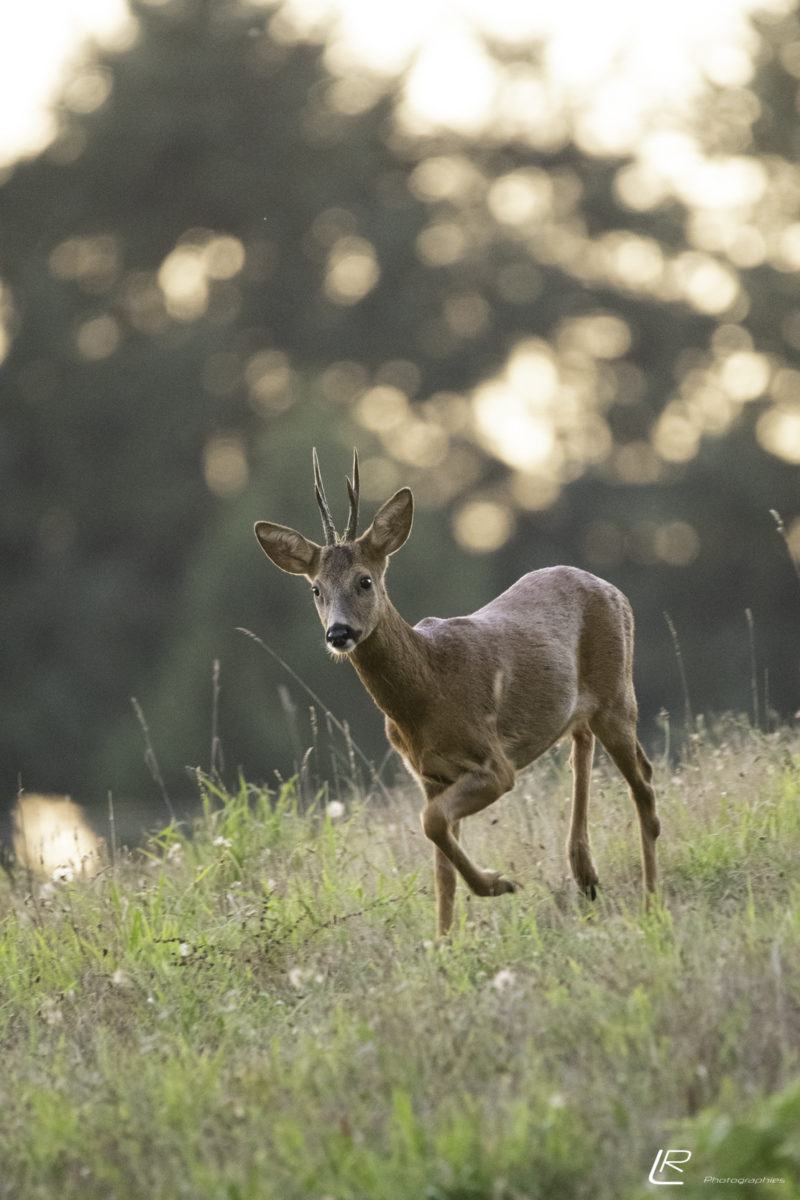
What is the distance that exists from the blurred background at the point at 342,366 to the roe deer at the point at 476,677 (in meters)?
19.1

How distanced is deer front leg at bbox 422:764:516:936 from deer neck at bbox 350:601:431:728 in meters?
0.36

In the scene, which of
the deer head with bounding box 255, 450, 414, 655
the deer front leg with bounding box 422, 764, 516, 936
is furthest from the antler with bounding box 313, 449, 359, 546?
the deer front leg with bounding box 422, 764, 516, 936

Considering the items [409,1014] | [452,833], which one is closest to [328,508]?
[452,833]

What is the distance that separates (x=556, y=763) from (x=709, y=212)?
966 inches

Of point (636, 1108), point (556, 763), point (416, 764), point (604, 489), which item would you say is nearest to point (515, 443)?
point (604, 489)

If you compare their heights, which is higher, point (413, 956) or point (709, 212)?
point (709, 212)

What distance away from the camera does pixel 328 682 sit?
2792 cm

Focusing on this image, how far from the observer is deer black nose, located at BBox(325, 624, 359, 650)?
21.6ft

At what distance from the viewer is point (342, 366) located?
3381 cm

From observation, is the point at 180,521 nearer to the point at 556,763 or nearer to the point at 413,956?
the point at 556,763

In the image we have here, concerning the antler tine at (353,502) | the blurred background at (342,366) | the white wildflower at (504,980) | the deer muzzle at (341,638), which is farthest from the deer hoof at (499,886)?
the blurred background at (342,366)

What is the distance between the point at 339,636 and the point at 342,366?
27.6m

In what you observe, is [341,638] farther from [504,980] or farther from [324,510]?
[504,980]

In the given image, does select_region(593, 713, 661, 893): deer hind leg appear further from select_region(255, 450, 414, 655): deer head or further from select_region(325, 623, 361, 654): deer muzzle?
select_region(325, 623, 361, 654): deer muzzle
